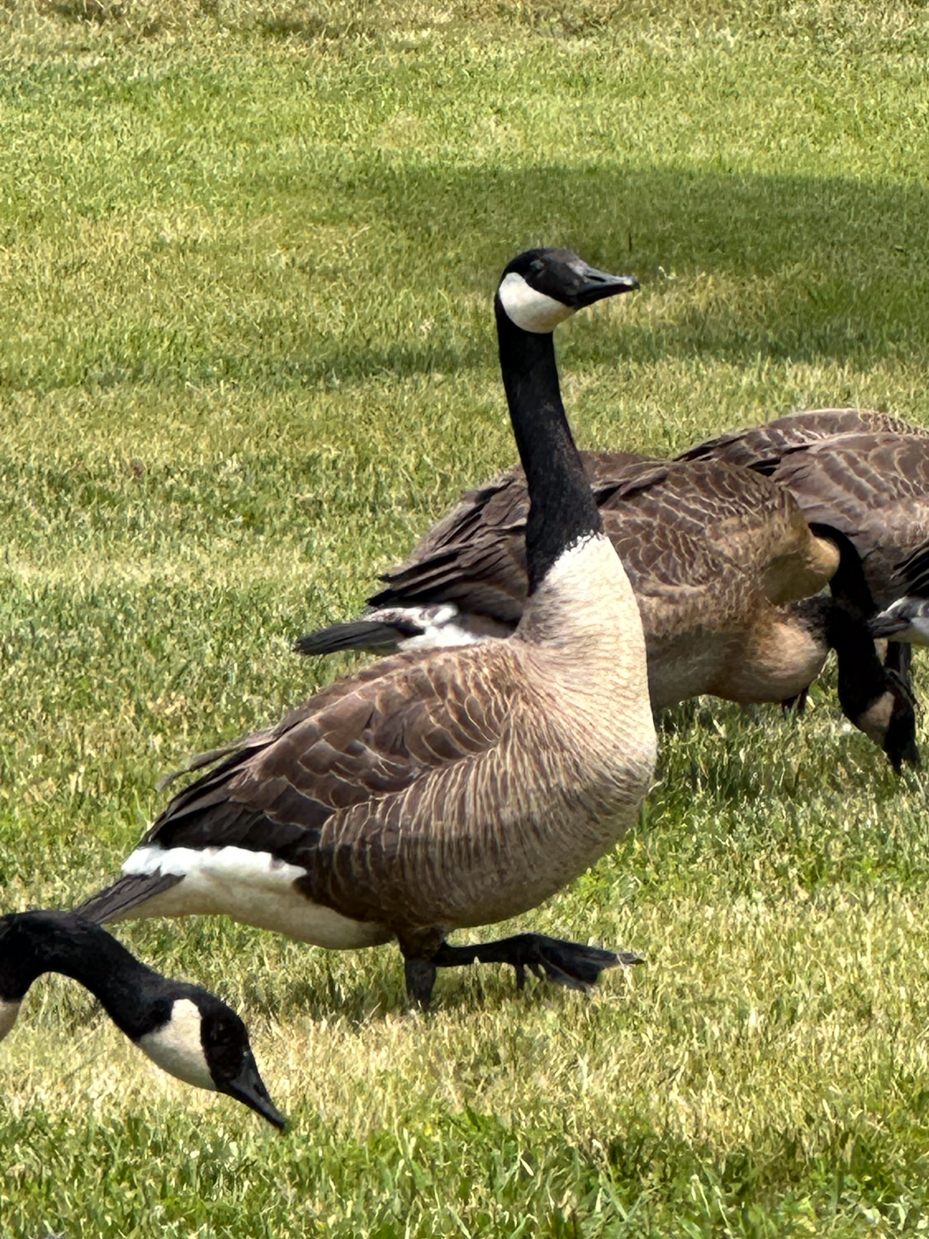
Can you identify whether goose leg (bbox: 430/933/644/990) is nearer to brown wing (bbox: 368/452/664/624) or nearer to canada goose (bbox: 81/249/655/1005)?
canada goose (bbox: 81/249/655/1005)

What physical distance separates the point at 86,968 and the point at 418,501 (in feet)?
27.6

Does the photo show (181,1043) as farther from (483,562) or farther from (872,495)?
(872,495)

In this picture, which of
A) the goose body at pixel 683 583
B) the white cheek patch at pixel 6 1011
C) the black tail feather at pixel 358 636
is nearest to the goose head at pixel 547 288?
the goose body at pixel 683 583

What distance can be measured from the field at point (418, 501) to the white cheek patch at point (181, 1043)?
0.74 feet

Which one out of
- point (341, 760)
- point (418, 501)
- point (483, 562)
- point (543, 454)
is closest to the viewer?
point (341, 760)

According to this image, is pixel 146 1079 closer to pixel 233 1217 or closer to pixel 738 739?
pixel 233 1217

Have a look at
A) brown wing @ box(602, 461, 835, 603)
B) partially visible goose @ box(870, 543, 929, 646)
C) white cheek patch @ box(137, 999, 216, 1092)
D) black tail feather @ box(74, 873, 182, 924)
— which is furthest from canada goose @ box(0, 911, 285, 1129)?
partially visible goose @ box(870, 543, 929, 646)

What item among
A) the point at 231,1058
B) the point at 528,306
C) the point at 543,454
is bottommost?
the point at 231,1058

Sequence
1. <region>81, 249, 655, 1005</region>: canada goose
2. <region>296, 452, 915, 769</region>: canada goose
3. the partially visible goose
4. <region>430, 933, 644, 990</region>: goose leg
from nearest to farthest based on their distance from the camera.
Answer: <region>81, 249, 655, 1005</region>: canada goose
<region>430, 933, 644, 990</region>: goose leg
the partially visible goose
<region>296, 452, 915, 769</region>: canada goose

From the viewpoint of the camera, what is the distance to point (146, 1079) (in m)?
5.10

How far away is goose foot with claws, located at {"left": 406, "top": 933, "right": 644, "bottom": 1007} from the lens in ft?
18.1

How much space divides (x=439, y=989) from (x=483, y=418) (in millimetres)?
8630

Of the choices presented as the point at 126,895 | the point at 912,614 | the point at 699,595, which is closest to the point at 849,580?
the point at 912,614

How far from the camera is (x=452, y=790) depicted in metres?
5.31
